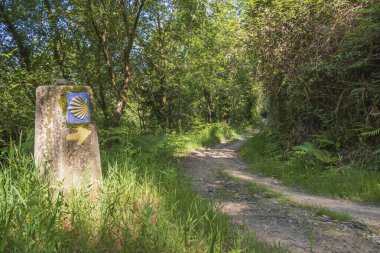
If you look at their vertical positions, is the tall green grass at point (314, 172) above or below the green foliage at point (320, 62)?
below

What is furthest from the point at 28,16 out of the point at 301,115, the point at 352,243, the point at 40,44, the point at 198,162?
the point at 352,243

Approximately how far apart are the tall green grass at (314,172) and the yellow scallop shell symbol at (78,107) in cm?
516

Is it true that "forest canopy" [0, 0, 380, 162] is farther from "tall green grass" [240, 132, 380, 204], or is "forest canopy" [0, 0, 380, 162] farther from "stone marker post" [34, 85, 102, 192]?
"stone marker post" [34, 85, 102, 192]

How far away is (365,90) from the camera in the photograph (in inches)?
292

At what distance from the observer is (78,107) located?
3135 millimetres

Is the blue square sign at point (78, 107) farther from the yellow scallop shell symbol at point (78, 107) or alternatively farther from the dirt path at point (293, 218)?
the dirt path at point (293, 218)

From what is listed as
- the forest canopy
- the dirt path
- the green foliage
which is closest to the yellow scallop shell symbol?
the dirt path

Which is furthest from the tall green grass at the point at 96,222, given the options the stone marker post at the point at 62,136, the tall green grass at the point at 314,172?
the tall green grass at the point at 314,172

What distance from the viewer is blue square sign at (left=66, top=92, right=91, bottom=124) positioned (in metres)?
3.06

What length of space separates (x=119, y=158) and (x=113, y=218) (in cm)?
254

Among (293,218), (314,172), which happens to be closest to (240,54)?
(314,172)

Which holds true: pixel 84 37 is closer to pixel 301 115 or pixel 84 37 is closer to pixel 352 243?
pixel 301 115

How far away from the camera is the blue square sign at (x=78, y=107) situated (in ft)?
10.0

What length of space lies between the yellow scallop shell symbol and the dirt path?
2431 millimetres
